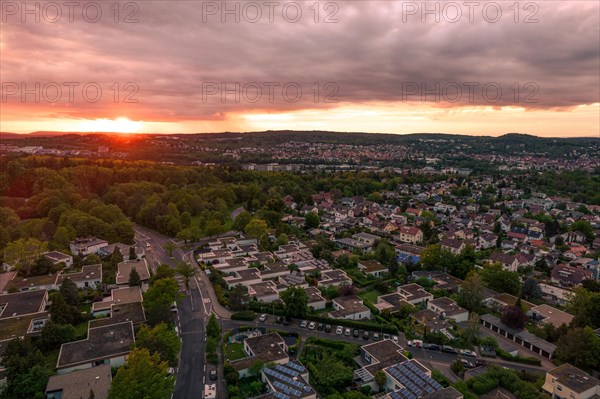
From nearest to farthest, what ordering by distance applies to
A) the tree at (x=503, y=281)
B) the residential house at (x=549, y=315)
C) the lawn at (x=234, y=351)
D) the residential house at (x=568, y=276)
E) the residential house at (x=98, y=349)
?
the residential house at (x=98, y=349), the lawn at (x=234, y=351), the residential house at (x=549, y=315), the tree at (x=503, y=281), the residential house at (x=568, y=276)

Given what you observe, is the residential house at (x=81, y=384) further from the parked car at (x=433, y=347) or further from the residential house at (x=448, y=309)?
the residential house at (x=448, y=309)

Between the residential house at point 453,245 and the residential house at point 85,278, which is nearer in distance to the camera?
the residential house at point 85,278

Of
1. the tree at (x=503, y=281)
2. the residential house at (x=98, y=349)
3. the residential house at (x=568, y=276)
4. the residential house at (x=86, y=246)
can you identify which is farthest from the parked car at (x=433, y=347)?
the residential house at (x=86, y=246)

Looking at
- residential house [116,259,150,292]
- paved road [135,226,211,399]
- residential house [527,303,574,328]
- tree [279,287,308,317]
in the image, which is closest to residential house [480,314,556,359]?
residential house [527,303,574,328]

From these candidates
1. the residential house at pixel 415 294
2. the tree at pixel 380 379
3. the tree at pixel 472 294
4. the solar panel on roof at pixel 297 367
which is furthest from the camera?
the residential house at pixel 415 294

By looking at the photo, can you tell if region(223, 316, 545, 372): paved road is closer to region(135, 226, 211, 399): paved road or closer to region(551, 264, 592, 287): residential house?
region(135, 226, 211, 399): paved road

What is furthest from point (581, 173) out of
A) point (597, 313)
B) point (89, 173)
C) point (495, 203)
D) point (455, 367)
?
point (89, 173)
